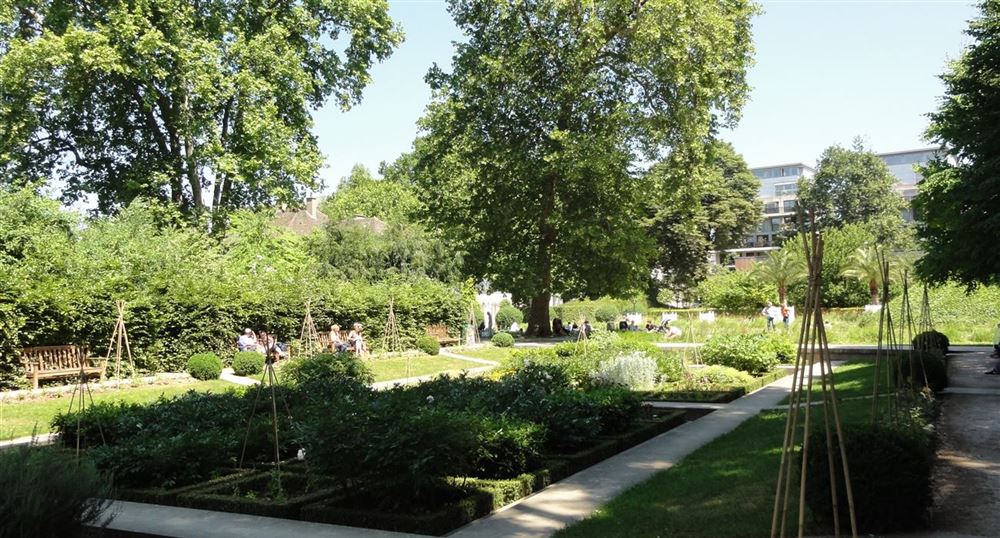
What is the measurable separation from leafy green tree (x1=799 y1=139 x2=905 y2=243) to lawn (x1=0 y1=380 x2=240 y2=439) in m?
66.3

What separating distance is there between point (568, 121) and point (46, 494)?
98.9ft

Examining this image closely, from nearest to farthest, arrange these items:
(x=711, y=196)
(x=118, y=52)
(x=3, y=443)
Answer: (x=3, y=443) → (x=118, y=52) → (x=711, y=196)

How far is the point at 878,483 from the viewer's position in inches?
234

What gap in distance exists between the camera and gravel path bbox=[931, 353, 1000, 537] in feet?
20.3

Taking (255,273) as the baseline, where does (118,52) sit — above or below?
above

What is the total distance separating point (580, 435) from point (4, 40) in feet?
91.9

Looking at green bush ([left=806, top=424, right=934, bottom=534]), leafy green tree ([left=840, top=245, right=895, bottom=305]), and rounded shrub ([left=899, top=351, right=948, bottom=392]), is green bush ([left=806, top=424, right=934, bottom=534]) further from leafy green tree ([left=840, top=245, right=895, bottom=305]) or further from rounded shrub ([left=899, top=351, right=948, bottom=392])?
leafy green tree ([left=840, top=245, right=895, bottom=305])

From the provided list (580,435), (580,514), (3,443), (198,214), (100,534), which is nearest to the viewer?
(100,534)

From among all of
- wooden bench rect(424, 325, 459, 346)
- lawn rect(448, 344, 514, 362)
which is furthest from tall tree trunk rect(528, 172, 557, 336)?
wooden bench rect(424, 325, 459, 346)

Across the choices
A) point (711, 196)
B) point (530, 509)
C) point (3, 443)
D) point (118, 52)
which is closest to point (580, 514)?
point (530, 509)

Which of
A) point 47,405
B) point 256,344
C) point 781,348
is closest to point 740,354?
point 781,348

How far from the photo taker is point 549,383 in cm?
1315

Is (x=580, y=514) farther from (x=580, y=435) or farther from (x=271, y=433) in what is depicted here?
(x=271, y=433)

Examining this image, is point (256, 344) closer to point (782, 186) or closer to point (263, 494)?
point (263, 494)
